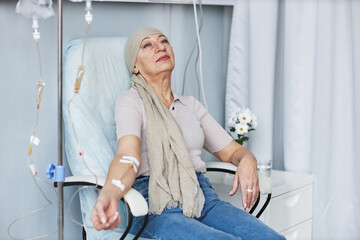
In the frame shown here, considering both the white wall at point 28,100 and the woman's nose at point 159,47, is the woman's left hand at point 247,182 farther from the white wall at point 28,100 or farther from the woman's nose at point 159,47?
the white wall at point 28,100

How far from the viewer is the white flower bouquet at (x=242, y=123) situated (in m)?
2.40

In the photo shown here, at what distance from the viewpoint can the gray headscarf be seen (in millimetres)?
1694

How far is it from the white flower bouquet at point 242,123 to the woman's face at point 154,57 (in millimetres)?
598

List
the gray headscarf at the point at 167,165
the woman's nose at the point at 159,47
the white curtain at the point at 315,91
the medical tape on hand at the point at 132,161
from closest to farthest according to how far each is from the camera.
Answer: the medical tape on hand at the point at 132,161, the gray headscarf at the point at 167,165, the woman's nose at the point at 159,47, the white curtain at the point at 315,91

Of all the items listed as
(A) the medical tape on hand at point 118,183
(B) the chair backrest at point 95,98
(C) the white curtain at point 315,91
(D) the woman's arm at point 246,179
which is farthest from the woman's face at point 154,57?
(C) the white curtain at point 315,91

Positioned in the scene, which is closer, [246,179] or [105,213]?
[105,213]

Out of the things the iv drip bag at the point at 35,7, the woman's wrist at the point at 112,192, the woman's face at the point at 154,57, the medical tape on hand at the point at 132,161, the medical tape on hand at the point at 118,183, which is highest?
the iv drip bag at the point at 35,7

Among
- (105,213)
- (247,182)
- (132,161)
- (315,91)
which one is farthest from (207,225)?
(315,91)

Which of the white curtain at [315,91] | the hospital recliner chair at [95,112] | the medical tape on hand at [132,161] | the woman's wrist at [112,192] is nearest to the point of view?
the woman's wrist at [112,192]

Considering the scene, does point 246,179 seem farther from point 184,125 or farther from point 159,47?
point 159,47

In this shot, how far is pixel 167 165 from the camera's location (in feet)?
5.79

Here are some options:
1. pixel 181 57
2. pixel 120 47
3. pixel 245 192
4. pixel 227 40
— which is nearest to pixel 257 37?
pixel 227 40

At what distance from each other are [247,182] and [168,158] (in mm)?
278

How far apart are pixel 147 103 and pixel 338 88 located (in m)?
1.18
